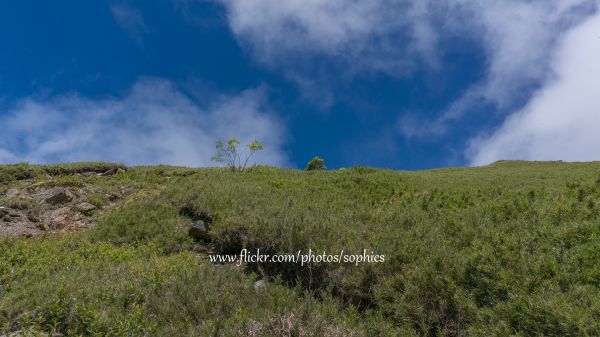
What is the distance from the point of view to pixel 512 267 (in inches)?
198

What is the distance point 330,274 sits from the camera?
6.24m

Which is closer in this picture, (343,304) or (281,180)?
(343,304)

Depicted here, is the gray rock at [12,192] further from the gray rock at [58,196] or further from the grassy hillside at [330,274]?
the grassy hillside at [330,274]

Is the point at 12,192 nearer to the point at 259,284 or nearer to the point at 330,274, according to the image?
the point at 259,284

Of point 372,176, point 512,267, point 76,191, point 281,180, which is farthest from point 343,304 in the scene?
point 76,191

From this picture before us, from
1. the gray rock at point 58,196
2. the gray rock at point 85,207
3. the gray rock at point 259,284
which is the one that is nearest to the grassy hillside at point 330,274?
the gray rock at point 259,284

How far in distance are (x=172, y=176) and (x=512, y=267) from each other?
17.6m

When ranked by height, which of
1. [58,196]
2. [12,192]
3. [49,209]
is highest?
[12,192]

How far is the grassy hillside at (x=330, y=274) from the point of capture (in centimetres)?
441

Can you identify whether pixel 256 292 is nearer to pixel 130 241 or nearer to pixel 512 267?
pixel 512 267

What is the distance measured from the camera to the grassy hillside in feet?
14.5

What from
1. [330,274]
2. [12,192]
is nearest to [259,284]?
[330,274]

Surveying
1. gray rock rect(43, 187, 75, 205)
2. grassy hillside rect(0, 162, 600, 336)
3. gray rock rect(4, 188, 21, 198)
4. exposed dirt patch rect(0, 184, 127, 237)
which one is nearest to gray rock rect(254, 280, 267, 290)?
grassy hillside rect(0, 162, 600, 336)

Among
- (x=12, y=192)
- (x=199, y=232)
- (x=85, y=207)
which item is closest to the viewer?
(x=199, y=232)
